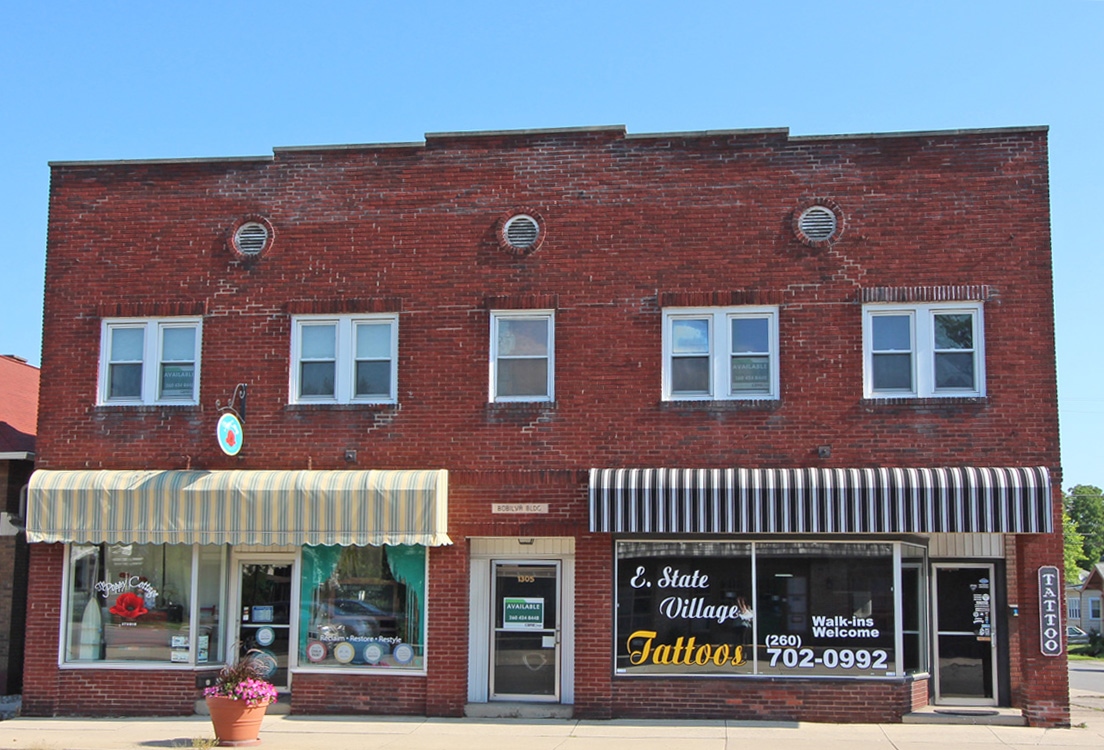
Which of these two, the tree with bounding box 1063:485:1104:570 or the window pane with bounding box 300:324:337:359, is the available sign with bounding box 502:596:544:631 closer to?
the window pane with bounding box 300:324:337:359

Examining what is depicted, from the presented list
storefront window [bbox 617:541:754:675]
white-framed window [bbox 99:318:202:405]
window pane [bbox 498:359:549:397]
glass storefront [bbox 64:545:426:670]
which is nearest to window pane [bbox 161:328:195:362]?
white-framed window [bbox 99:318:202:405]

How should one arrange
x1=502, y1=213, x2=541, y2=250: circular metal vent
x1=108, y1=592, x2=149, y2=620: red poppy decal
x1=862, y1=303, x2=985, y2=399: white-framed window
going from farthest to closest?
x1=108, y1=592, x2=149, y2=620: red poppy decal, x1=502, y1=213, x2=541, y2=250: circular metal vent, x1=862, y1=303, x2=985, y2=399: white-framed window

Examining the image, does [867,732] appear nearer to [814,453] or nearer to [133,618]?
[814,453]

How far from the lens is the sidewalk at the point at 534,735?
14.2 meters

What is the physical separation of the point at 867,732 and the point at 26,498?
12.1m

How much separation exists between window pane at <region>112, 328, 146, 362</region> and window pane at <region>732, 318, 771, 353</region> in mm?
8704

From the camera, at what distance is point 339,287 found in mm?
17125

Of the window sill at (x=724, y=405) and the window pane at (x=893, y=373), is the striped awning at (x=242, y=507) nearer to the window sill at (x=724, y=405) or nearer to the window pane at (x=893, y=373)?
the window sill at (x=724, y=405)

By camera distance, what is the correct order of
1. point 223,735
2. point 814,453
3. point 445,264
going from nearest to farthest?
point 223,735
point 814,453
point 445,264

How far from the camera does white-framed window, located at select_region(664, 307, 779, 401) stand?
53.4 feet

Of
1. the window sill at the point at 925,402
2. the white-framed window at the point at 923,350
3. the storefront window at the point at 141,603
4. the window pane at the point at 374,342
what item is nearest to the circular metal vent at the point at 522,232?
the window pane at the point at 374,342

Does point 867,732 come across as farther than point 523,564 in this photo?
No

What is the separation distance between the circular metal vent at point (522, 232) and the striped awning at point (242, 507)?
344 centimetres

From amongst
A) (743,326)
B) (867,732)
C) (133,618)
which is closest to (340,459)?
(133,618)
